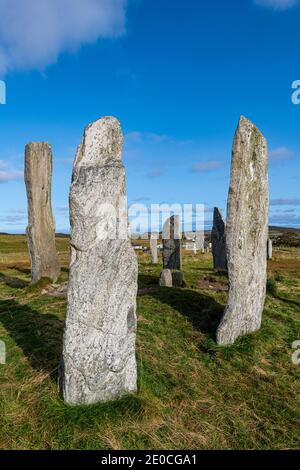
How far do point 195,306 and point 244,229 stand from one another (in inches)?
134

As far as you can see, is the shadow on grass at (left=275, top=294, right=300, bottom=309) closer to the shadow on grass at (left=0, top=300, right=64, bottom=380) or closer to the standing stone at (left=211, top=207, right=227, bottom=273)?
the standing stone at (left=211, top=207, right=227, bottom=273)

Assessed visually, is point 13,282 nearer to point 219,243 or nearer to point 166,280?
point 166,280

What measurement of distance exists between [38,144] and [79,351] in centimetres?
1335

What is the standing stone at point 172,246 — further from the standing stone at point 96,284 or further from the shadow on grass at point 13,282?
the standing stone at point 96,284

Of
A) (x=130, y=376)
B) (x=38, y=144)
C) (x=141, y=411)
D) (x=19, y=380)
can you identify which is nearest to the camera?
(x=141, y=411)

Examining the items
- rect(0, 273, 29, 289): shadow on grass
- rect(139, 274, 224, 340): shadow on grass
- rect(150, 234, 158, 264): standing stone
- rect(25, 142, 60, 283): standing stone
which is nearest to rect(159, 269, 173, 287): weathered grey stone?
rect(139, 274, 224, 340): shadow on grass

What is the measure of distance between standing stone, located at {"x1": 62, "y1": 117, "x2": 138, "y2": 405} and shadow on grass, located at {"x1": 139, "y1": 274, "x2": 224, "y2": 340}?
13.3 feet

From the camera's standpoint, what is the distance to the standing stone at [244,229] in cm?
995

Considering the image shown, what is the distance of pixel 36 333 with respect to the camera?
1002 centimetres

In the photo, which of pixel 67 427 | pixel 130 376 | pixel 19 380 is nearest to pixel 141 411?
pixel 130 376

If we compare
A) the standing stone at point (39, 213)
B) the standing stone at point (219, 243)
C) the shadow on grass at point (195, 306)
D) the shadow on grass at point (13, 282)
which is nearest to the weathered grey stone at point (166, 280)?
the shadow on grass at point (195, 306)

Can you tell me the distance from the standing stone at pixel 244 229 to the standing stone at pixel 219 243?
10.3 metres
